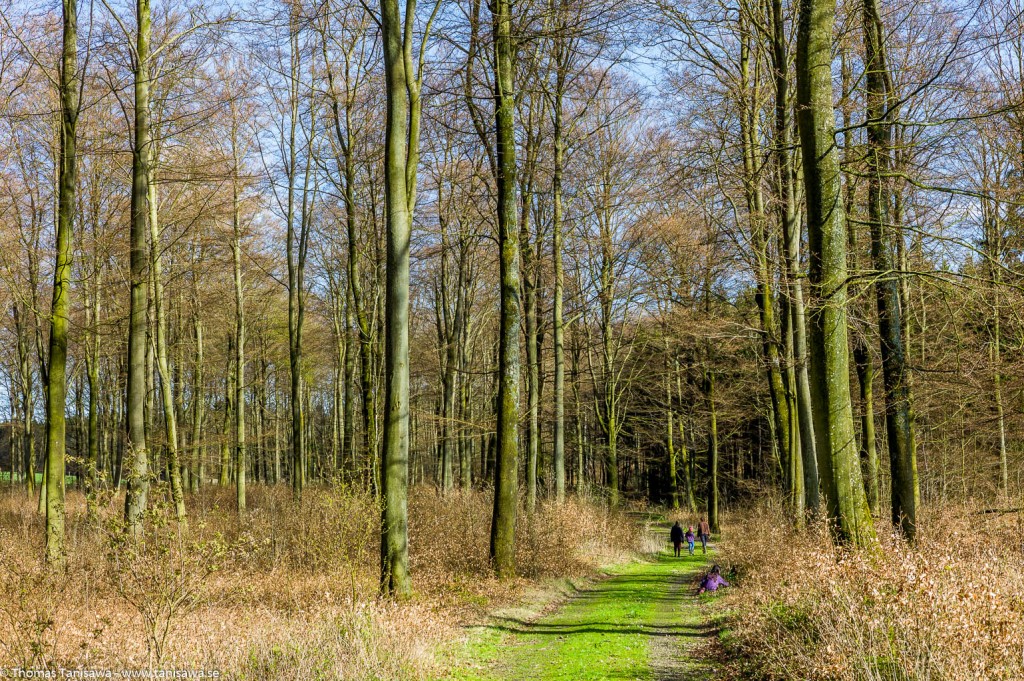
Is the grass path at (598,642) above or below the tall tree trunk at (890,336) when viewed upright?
below

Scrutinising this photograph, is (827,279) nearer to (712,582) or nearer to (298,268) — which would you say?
(712,582)

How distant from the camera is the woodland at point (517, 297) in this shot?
6.58 meters

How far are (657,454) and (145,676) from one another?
151ft

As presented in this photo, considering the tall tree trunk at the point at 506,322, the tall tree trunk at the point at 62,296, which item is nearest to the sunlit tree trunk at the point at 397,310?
the tall tree trunk at the point at 506,322

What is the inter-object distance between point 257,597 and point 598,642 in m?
4.65

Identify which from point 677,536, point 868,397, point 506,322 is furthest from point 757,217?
point 677,536

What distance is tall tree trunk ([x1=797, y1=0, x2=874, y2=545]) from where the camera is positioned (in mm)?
7805

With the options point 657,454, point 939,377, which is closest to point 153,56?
point 939,377

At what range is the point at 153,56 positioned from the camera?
42.8 feet

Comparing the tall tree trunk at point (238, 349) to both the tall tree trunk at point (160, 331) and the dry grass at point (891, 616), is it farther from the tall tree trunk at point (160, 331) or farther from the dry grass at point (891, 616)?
the dry grass at point (891, 616)

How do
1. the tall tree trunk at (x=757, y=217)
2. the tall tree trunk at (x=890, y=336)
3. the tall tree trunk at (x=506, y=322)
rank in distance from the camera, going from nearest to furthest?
the tall tree trunk at (x=890, y=336) → the tall tree trunk at (x=506, y=322) → the tall tree trunk at (x=757, y=217)

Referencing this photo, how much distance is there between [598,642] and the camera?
9344 mm

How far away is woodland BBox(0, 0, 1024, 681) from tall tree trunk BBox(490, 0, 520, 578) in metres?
0.07

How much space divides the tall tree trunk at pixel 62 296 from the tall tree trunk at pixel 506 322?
674 cm
